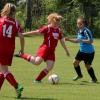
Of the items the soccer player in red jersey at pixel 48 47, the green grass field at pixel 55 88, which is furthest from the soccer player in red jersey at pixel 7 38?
the soccer player in red jersey at pixel 48 47

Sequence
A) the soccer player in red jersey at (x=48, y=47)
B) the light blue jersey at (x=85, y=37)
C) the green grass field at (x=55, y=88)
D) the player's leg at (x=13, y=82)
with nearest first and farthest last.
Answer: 1. the player's leg at (x=13, y=82)
2. the green grass field at (x=55, y=88)
3. the soccer player in red jersey at (x=48, y=47)
4. the light blue jersey at (x=85, y=37)

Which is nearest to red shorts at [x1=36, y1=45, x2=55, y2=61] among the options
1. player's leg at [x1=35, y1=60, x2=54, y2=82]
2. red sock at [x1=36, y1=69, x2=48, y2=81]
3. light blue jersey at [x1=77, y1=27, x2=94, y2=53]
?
player's leg at [x1=35, y1=60, x2=54, y2=82]

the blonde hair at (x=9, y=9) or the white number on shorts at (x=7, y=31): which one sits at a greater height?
the blonde hair at (x=9, y=9)

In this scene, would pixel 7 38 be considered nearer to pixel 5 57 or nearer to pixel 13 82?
pixel 5 57

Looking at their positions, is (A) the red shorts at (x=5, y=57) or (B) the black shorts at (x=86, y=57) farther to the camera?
(B) the black shorts at (x=86, y=57)

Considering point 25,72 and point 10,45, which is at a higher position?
point 10,45

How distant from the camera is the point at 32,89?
12.2 m

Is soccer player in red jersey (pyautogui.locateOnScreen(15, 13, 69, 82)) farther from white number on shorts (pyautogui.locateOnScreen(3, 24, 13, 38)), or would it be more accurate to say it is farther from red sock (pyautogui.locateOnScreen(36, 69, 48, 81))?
white number on shorts (pyautogui.locateOnScreen(3, 24, 13, 38))

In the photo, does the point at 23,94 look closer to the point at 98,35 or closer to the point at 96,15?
the point at 98,35

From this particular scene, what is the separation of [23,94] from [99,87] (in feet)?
7.91

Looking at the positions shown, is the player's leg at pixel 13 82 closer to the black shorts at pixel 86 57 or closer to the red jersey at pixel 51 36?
the red jersey at pixel 51 36

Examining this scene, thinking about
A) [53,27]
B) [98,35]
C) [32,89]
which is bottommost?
[98,35]

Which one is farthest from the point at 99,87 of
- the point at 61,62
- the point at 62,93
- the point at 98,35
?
the point at 98,35

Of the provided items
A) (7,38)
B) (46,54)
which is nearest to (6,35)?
(7,38)
